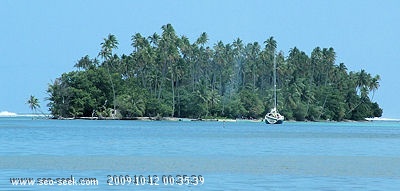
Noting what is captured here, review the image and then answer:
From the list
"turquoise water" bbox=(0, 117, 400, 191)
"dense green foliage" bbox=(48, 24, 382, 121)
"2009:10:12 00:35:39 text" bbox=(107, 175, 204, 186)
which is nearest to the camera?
"2009:10:12 00:35:39 text" bbox=(107, 175, 204, 186)

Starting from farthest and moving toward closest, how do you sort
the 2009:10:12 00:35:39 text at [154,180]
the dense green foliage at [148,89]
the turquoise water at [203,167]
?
1. the dense green foliage at [148,89]
2. the turquoise water at [203,167]
3. the 2009:10:12 00:35:39 text at [154,180]

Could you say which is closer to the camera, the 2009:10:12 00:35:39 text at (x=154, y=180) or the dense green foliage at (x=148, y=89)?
the 2009:10:12 00:35:39 text at (x=154, y=180)

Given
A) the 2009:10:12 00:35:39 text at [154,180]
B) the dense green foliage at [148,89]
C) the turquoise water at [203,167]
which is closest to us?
the 2009:10:12 00:35:39 text at [154,180]

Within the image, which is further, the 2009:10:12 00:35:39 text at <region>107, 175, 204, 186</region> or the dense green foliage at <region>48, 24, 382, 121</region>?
the dense green foliage at <region>48, 24, 382, 121</region>

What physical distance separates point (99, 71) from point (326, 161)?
404 feet

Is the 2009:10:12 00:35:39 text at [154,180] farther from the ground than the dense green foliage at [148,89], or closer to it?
closer to it

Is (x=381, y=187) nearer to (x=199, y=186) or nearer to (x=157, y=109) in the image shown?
(x=199, y=186)

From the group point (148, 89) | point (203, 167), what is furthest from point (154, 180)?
point (148, 89)

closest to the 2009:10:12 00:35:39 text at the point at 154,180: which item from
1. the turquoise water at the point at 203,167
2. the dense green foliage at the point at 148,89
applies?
the turquoise water at the point at 203,167

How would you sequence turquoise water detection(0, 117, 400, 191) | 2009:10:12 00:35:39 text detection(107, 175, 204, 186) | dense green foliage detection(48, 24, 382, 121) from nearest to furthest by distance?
2009:10:12 00:35:39 text detection(107, 175, 204, 186)
turquoise water detection(0, 117, 400, 191)
dense green foliage detection(48, 24, 382, 121)

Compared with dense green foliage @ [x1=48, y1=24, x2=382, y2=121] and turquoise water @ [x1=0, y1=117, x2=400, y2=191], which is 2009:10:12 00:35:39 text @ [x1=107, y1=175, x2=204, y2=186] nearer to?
turquoise water @ [x1=0, y1=117, x2=400, y2=191]

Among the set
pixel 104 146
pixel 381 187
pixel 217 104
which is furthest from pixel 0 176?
pixel 217 104

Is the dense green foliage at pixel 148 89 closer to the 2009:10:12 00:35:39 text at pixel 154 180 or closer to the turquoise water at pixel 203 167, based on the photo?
the turquoise water at pixel 203 167

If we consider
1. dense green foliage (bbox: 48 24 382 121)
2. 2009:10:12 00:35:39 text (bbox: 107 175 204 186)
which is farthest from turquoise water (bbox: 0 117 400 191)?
dense green foliage (bbox: 48 24 382 121)
